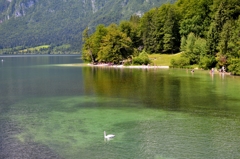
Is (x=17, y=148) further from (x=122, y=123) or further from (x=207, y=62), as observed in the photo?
(x=207, y=62)

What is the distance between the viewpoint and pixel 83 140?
26.4 m

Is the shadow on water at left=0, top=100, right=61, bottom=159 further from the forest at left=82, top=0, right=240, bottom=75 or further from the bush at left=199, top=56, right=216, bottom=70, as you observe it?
the bush at left=199, top=56, right=216, bottom=70

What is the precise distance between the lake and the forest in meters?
34.8

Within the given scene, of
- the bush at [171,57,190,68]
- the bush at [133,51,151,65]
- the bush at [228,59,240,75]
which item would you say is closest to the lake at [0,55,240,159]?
the bush at [228,59,240,75]

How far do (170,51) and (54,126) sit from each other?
97093 mm

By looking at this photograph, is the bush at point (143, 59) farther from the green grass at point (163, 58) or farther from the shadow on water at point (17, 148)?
the shadow on water at point (17, 148)

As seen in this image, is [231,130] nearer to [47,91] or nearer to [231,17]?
[47,91]

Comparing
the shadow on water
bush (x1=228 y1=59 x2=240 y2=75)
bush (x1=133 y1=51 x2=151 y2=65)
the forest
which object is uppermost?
the forest

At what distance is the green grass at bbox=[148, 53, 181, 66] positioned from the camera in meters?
108

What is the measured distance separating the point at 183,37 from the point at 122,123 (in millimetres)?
84344

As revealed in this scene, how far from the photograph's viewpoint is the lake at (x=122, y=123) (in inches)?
938

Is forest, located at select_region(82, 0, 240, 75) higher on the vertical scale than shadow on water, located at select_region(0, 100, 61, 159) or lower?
higher

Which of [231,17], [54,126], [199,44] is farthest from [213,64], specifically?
[54,126]

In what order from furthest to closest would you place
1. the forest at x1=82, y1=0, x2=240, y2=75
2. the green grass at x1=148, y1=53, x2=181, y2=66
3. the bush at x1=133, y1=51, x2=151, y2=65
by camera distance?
1. the bush at x1=133, y1=51, x2=151, y2=65
2. the green grass at x1=148, y1=53, x2=181, y2=66
3. the forest at x1=82, y1=0, x2=240, y2=75
